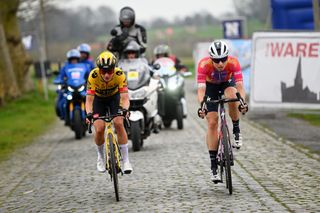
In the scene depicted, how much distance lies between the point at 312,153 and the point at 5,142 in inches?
319

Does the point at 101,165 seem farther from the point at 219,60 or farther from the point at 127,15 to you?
the point at 127,15

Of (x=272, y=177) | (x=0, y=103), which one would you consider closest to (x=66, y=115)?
(x=272, y=177)

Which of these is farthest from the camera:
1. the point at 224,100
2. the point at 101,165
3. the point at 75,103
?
the point at 75,103

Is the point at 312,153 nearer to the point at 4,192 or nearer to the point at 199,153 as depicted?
the point at 199,153

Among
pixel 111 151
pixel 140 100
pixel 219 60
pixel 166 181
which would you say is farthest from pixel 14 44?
pixel 219 60

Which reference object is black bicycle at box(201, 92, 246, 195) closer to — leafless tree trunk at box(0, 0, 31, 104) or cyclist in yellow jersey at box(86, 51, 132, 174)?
cyclist in yellow jersey at box(86, 51, 132, 174)

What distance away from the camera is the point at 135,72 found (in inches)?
687

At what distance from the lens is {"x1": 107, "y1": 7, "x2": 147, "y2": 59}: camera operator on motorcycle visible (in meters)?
19.1

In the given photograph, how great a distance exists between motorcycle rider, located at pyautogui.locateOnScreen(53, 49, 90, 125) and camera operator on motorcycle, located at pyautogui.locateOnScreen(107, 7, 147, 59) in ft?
6.49

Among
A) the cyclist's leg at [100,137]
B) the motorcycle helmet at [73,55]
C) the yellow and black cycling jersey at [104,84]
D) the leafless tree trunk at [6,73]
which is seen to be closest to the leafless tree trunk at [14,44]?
the leafless tree trunk at [6,73]

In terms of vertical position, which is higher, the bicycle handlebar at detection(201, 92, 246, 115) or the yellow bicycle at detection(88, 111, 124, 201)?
the bicycle handlebar at detection(201, 92, 246, 115)

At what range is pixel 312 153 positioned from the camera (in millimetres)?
15781

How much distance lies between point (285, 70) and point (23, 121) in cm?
913

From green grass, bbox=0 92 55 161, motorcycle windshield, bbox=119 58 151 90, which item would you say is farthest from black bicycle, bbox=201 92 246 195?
green grass, bbox=0 92 55 161
